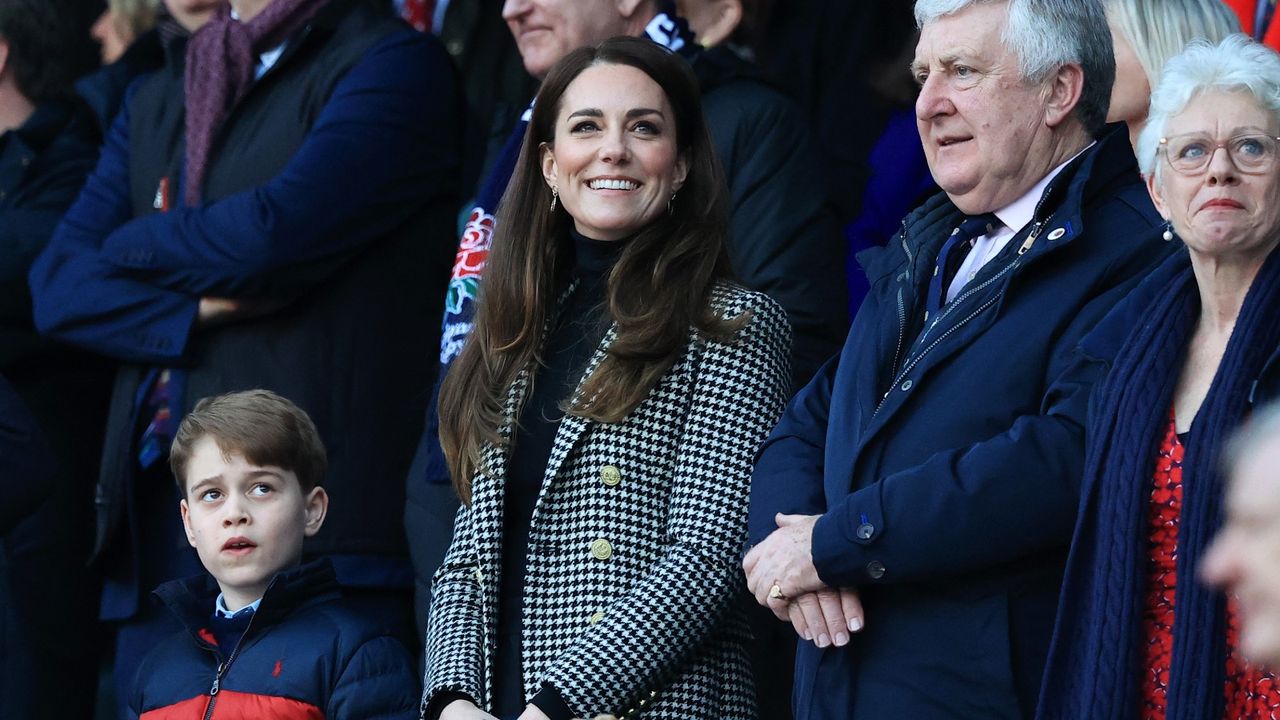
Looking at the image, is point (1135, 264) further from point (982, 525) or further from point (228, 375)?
point (228, 375)

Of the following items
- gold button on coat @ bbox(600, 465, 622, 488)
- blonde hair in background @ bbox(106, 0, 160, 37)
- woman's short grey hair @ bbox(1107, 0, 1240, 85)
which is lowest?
gold button on coat @ bbox(600, 465, 622, 488)

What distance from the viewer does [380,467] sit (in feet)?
16.7

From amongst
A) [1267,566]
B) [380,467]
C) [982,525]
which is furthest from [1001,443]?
[380,467]

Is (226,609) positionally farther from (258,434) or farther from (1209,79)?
(1209,79)

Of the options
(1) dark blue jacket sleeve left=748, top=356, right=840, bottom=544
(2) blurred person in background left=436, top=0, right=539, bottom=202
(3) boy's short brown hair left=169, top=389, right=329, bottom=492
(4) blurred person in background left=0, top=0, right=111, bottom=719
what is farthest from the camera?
(2) blurred person in background left=436, top=0, right=539, bottom=202

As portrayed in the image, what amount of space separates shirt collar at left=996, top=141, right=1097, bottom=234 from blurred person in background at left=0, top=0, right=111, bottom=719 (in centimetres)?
293

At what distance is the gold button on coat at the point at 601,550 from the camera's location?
3775 millimetres

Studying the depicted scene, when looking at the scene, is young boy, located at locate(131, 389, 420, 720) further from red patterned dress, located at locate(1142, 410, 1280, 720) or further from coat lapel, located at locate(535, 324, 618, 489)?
red patterned dress, located at locate(1142, 410, 1280, 720)

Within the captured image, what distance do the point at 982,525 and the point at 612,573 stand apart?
0.88m

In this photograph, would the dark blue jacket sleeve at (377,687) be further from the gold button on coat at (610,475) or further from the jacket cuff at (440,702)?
the gold button on coat at (610,475)

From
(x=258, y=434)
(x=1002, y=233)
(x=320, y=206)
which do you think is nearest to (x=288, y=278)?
(x=320, y=206)

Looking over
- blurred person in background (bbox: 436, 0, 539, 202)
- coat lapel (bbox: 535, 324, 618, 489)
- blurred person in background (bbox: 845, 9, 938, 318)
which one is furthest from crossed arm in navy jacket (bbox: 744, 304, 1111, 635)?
blurred person in background (bbox: 436, 0, 539, 202)

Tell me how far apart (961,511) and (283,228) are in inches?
93.6

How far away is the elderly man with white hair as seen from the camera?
3191mm
